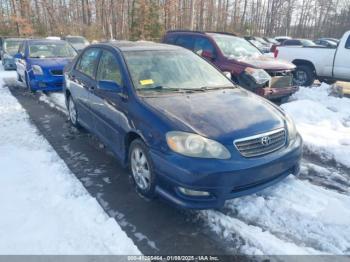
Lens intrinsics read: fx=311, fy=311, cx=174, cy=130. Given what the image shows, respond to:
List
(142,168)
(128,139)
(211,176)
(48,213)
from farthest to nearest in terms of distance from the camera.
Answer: (128,139), (142,168), (48,213), (211,176)

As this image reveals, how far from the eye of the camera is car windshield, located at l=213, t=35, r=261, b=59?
818cm

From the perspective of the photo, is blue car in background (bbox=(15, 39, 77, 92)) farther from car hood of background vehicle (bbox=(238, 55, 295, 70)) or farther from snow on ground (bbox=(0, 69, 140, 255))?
car hood of background vehicle (bbox=(238, 55, 295, 70))

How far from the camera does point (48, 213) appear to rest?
332cm

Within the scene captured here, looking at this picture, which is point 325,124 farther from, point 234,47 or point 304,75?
point 304,75

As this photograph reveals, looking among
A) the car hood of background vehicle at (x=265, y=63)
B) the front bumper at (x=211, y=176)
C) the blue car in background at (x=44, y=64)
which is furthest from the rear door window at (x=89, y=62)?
the blue car in background at (x=44, y=64)

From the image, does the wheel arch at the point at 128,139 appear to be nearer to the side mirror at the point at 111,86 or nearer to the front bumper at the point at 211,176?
the front bumper at the point at 211,176

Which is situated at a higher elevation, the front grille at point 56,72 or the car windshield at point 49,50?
the car windshield at point 49,50

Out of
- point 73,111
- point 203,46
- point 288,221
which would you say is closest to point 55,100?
point 73,111

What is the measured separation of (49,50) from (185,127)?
8648 millimetres

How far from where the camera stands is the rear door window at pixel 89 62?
4895mm

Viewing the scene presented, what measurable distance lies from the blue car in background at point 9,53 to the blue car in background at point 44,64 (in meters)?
6.12

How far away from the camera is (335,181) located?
4035 mm

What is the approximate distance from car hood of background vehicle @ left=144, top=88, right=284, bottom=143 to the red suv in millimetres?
3519

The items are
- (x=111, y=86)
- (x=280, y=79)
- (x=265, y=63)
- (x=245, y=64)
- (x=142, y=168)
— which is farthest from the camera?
(x=265, y=63)
